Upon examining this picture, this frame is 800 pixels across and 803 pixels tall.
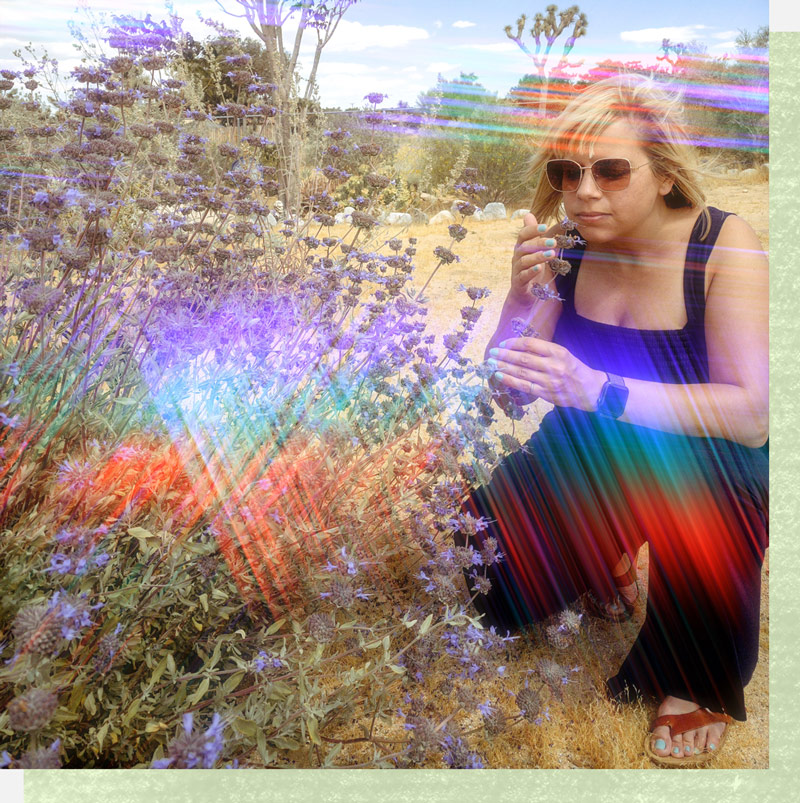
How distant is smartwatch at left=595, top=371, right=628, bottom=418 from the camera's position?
57.3 inches

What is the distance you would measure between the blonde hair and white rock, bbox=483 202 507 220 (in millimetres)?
2669

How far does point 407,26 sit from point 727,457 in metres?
1.26

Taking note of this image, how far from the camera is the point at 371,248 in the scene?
11.4 feet

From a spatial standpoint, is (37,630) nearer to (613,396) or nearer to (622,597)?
(613,396)

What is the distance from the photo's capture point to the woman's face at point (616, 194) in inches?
63.2

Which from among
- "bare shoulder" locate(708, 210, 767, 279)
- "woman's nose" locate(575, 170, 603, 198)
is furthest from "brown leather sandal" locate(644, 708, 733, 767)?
"woman's nose" locate(575, 170, 603, 198)

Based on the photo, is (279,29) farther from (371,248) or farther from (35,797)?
(35,797)

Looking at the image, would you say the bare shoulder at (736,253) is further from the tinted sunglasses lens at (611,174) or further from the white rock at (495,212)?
the white rock at (495,212)

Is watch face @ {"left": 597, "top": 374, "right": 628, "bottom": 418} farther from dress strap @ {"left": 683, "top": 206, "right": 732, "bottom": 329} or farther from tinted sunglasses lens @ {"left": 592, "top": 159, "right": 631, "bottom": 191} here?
tinted sunglasses lens @ {"left": 592, "top": 159, "right": 631, "bottom": 191}

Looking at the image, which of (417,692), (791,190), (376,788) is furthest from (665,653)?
(791,190)

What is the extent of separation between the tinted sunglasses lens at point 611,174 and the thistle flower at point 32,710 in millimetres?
1455

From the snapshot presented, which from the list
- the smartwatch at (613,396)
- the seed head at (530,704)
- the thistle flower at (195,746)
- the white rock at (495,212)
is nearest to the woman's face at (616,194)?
the smartwatch at (613,396)

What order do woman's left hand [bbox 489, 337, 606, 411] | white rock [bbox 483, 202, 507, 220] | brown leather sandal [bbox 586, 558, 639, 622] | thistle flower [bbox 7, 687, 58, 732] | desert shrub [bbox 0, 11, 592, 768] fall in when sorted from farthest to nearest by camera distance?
white rock [bbox 483, 202, 507, 220] → brown leather sandal [bbox 586, 558, 639, 622] → woman's left hand [bbox 489, 337, 606, 411] → desert shrub [bbox 0, 11, 592, 768] → thistle flower [bbox 7, 687, 58, 732]

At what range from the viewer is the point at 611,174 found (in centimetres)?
161
